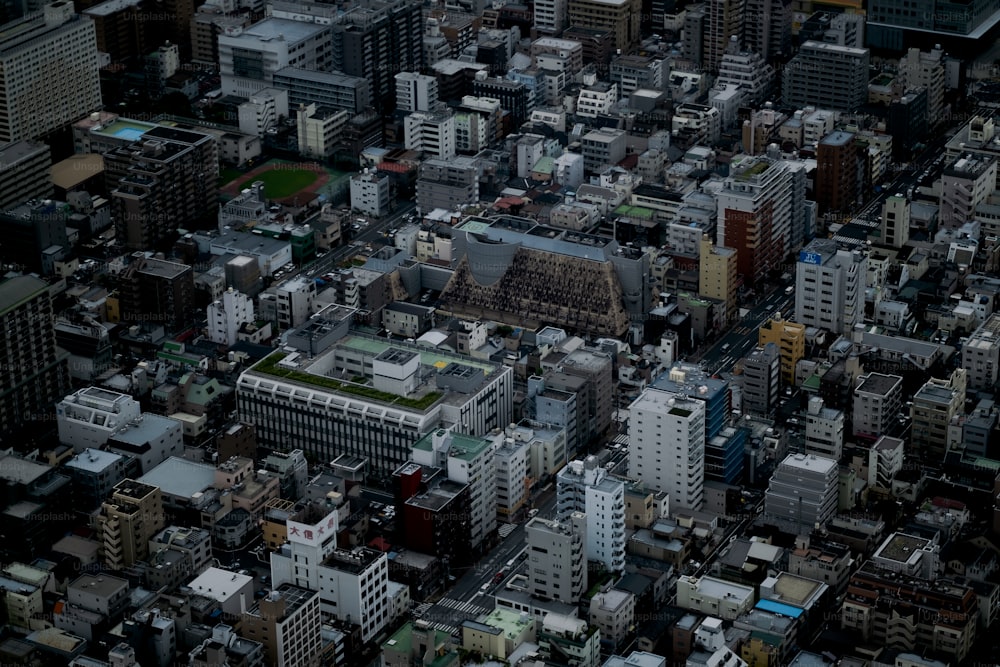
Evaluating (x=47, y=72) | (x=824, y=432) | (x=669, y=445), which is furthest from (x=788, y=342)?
(x=47, y=72)

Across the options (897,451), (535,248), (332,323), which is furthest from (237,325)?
(897,451)

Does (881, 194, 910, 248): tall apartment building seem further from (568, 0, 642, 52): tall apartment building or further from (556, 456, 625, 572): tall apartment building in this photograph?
(556, 456, 625, 572): tall apartment building

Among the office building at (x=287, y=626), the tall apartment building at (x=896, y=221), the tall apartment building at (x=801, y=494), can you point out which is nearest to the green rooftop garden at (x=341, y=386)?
the office building at (x=287, y=626)

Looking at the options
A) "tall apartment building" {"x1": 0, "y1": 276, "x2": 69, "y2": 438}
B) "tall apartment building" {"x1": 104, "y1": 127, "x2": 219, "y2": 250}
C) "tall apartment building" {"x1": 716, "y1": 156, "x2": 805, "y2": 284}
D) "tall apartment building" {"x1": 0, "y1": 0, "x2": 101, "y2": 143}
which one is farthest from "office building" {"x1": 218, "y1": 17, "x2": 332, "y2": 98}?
"tall apartment building" {"x1": 0, "y1": 276, "x2": 69, "y2": 438}

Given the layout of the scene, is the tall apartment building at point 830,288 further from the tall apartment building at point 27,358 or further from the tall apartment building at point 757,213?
the tall apartment building at point 27,358

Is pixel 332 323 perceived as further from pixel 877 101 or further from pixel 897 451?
pixel 877 101
